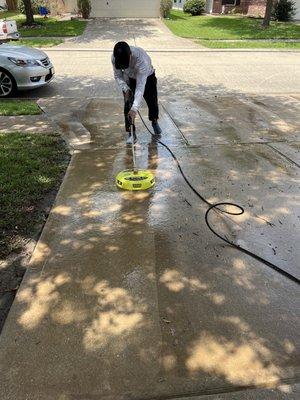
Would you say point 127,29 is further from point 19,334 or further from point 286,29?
point 19,334

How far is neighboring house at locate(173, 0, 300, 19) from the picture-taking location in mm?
27016

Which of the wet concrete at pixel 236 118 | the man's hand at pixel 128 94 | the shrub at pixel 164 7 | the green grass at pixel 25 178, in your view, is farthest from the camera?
the shrub at pixel 164 7

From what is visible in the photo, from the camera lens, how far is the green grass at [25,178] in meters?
3.91

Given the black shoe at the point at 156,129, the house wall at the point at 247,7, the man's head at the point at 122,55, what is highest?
the house wall at the point at 247,7

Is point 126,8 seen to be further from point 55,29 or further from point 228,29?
point 228,29

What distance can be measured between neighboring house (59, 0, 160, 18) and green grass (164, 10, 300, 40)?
109 inches

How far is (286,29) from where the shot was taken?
20.7m

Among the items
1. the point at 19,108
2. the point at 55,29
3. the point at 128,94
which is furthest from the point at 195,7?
the point at 128,94

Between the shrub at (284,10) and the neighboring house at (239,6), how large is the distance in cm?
111

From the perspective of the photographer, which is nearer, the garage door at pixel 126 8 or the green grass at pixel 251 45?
the green grass at pixel 251 45

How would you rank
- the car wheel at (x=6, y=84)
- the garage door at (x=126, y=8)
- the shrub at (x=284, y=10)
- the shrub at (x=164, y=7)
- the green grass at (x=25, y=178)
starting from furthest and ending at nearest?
1. the garage door at (x=126, y=8)
2. the shrub at (x=164, y=7)
3. the shrub at (x=284, y=10)
4. the car wheel at (x=6, y=84)
5. the green grass at (x=25, y=178)

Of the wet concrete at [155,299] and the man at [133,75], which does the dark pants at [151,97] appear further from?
the wet concrete at [155,299]

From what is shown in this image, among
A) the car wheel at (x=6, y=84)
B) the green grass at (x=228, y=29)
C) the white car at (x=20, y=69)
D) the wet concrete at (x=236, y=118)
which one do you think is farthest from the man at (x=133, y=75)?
the green grass at (x=228, y=29)

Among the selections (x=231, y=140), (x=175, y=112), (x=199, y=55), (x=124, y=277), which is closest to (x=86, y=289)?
(x=124, y=277)
